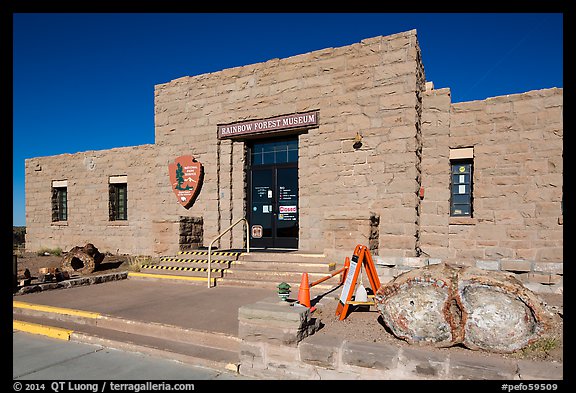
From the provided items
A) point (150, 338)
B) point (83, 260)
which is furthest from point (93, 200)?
point (150, 338)

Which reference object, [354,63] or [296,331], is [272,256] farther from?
[354,63]

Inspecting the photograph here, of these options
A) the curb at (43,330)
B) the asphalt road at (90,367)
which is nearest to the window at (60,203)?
the curb at (43,330)

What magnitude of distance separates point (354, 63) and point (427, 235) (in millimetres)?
4995

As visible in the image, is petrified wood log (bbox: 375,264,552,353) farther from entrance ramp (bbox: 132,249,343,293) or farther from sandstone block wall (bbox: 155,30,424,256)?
sandstone block wall (bbox: 155,30,424,256)

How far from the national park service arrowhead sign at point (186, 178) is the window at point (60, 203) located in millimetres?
6981

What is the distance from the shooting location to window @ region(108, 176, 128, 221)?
14062 mm

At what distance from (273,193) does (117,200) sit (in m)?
7.26

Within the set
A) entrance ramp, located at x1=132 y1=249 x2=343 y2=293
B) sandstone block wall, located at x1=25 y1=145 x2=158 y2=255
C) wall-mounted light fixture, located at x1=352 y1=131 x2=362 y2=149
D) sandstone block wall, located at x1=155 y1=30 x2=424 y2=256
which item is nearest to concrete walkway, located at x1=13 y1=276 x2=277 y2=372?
entrance ramp, located at x1=132 y1=249 x2=343 y2=293

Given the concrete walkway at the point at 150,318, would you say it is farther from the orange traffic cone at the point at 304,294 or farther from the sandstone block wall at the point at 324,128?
the sandstone block wall at the point at 324,128

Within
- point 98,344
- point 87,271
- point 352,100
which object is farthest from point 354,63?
point 87,271

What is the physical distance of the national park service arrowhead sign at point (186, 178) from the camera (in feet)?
37.6

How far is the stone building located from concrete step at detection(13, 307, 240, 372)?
4106 millimetres

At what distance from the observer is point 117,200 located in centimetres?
1427

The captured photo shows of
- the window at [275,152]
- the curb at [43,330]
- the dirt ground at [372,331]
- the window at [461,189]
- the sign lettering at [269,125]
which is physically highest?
the sign lettering at [269,125]
